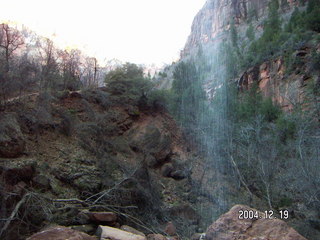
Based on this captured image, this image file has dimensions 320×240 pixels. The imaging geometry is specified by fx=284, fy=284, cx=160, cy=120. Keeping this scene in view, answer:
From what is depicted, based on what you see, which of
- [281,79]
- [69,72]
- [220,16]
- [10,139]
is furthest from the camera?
[220,16]

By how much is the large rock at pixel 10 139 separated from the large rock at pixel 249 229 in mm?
5458

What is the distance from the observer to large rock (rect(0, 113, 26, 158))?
23.8 feet

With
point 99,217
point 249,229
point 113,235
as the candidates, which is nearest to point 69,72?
point 99,217

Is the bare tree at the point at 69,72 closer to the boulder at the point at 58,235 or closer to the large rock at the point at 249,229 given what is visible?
the boulder at the point at 58,235

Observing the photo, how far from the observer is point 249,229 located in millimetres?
4520

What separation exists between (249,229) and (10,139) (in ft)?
20.4

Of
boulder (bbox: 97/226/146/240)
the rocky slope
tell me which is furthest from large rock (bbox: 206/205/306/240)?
the rocky slope

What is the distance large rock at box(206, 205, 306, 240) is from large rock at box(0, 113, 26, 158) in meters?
5.46

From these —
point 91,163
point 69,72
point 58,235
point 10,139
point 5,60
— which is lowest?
point 58,235

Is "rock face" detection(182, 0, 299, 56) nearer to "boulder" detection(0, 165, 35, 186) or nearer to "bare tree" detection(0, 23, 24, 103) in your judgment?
"bare tree" detection(0, 23, 24, 103)

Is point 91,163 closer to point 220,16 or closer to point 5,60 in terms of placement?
point 5,60

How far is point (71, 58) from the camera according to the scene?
13.6 meters

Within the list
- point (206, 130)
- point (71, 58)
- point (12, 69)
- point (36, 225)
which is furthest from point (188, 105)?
point (36, 225)

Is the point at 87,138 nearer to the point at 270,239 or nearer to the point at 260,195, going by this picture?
the point at 260,195
